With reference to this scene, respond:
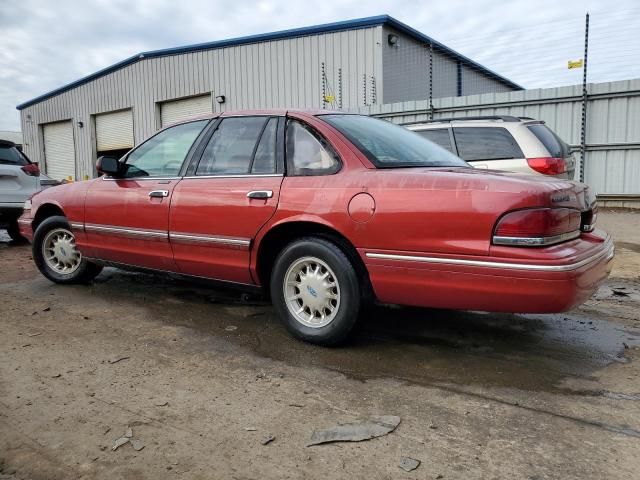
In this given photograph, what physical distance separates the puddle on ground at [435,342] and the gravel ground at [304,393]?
0.02 m

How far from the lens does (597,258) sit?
294 cm

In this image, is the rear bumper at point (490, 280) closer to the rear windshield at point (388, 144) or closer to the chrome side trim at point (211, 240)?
the rear windshield at point (388, 144)

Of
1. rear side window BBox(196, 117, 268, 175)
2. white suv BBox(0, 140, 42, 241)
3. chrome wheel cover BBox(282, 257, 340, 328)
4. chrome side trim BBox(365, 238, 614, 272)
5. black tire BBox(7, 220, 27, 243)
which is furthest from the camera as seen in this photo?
black tire BBox(7, 220, 27, 243)

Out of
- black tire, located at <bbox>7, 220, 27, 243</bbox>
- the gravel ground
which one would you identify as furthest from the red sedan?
black tire, located at <bbox>7, 220, 27, 243</bbox>

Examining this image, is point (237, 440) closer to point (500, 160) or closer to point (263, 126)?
point (263, 126)

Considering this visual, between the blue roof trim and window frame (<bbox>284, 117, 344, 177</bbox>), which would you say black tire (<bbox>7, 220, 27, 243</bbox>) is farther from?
the blue roof trim

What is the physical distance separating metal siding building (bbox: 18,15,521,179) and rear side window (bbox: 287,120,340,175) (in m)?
11.6

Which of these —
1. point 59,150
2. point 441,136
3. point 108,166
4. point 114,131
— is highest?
point 114,131

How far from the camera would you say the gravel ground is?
6.82 feet

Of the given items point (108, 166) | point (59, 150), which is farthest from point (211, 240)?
point (59, 150)

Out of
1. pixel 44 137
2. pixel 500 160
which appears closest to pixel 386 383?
pixel 500 160

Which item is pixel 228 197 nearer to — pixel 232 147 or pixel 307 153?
pixel 232 147

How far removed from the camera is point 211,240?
12.3 feet

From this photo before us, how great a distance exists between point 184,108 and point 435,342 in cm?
1810
